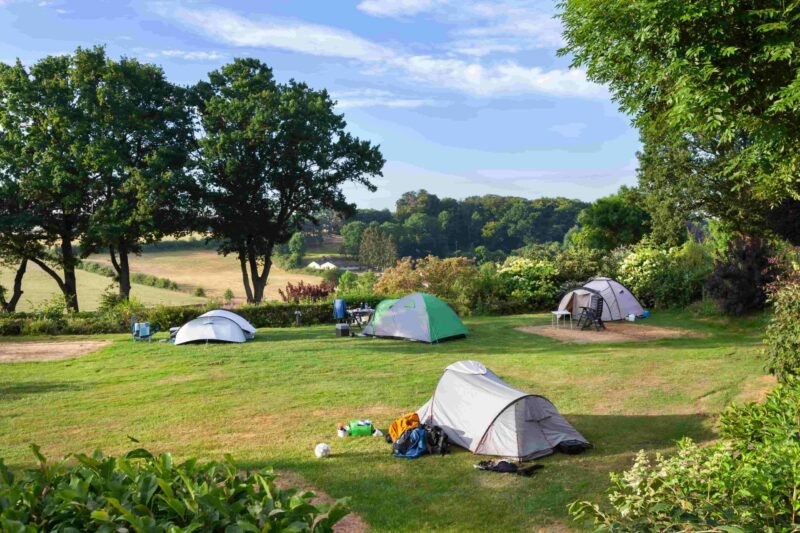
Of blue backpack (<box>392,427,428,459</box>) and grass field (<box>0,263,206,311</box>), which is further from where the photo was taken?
grass field (<box>0,263,206,311</box>)

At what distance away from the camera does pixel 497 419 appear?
28.2 feet

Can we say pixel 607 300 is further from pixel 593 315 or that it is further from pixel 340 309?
pixel 340 309

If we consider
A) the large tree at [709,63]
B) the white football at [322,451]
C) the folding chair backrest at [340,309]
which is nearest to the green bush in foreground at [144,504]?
the white football at [322,451]

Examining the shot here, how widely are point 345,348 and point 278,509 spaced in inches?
594

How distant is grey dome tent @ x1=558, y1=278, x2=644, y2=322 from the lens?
20453 millimetres

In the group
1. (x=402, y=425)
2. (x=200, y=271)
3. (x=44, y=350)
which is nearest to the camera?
(x=402, y=425)

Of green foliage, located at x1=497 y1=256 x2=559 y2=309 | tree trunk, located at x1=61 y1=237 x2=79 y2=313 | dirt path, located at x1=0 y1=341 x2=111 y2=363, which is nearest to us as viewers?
dirt path, located at x1=0 y1=341 x2=111 y2=363

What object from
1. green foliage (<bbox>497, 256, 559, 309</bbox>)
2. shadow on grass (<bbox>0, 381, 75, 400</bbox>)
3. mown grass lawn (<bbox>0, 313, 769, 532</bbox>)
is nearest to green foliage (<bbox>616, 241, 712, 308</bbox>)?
green foliage (<bbox>497, 256, 559, 309</bbox>)

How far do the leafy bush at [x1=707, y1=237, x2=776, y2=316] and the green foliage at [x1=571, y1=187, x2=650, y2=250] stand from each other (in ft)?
67.7

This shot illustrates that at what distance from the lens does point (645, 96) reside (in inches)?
451

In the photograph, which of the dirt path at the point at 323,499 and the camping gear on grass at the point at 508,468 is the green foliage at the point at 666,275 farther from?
the dirt path at the point at 323,499

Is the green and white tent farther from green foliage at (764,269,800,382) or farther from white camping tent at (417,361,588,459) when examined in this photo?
green foliage at (764,269,800,382)

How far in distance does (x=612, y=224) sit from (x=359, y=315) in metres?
25.1

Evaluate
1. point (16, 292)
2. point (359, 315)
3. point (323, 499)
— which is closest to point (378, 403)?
point (323, 499)
